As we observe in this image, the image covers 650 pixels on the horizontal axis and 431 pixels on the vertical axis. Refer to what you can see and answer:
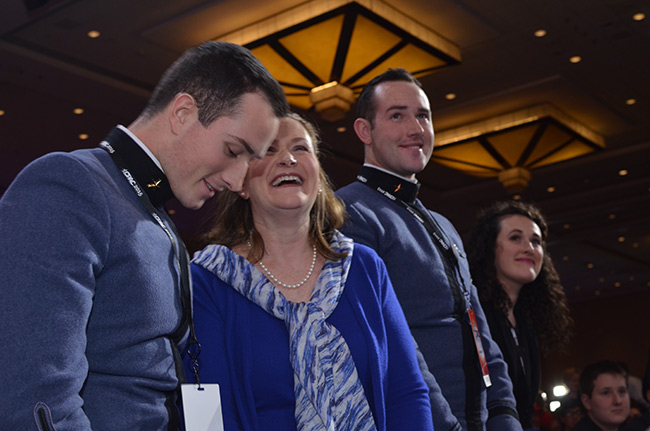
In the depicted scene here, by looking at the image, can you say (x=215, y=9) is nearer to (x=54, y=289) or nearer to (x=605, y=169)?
(x=54, y=289)

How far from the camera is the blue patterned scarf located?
1.65 metres

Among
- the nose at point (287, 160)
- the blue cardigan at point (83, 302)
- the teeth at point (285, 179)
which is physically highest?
the nose at point (287, 160)

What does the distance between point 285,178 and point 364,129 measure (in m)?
0.64

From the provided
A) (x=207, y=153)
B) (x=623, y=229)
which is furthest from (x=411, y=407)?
(x=623, y=229)

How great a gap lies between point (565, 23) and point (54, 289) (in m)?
7.44

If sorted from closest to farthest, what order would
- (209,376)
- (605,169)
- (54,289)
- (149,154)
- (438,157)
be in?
(54,289)
(149,154)
(209,376)
(438,157)
(605,169)

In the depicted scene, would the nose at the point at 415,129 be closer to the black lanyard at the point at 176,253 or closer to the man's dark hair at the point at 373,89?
the man's dark hair at the point at 373,89

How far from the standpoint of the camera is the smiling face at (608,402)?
4.43m

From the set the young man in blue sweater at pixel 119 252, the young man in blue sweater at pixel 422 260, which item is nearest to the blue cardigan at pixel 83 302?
the young man in blue sweater at pixel 119 252

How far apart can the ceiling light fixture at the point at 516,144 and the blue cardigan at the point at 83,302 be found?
9.13m

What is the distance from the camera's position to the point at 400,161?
7.76 feet

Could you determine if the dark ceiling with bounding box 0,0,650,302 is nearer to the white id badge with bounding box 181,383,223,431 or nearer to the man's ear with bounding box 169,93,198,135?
the man's ear with bounding box 169,93,198,135

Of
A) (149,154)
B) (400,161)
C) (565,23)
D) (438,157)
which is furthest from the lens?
(438,157)

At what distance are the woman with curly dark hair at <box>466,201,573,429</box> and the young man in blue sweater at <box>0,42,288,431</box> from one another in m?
1.76
